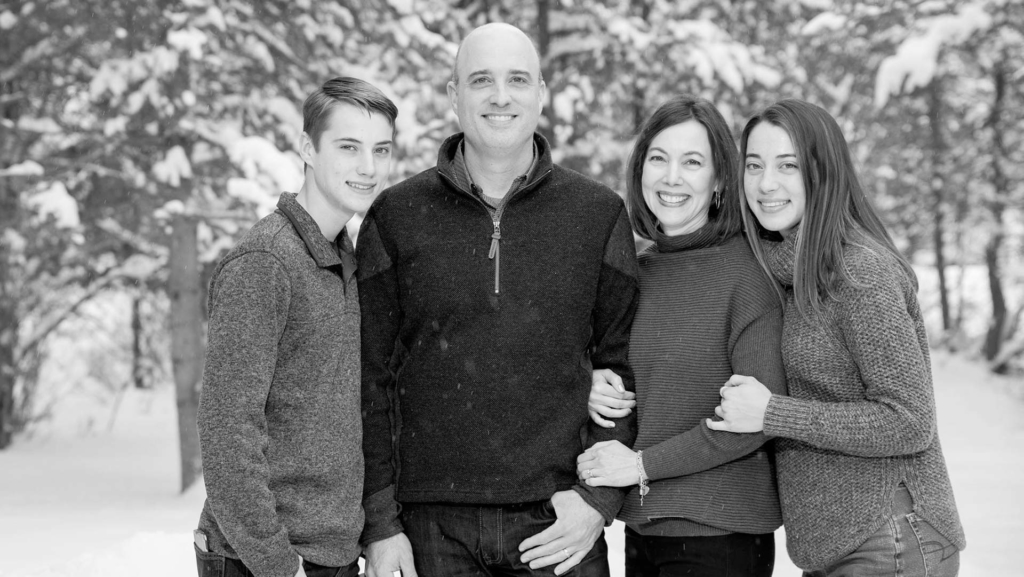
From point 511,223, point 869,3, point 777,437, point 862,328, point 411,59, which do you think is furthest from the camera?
point 869,3

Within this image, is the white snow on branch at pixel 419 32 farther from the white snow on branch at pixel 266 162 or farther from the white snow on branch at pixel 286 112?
the white snow on branch at pixel 266 162

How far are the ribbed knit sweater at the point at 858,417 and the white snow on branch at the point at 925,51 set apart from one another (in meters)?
4.84

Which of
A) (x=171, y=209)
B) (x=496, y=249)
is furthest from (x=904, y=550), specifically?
(x=171, y=209)

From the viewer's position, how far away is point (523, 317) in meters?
2.77

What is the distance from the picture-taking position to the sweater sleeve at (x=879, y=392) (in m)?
2.35

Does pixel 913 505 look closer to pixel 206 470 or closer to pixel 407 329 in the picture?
Answer: pixel 407 329

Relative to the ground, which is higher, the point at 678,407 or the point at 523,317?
the point at 523,317

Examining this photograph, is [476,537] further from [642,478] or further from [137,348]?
[137,348]

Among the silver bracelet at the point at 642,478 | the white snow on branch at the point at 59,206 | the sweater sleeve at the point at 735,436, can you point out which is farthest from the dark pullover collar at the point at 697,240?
the white snow on branch at the point at 59,206

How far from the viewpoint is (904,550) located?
235cm

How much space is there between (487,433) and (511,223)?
0.69m

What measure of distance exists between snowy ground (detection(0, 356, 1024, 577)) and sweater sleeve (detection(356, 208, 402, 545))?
7.01 ft

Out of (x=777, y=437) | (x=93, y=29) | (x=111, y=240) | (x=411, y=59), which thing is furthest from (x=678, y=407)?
(x=111, y=240)

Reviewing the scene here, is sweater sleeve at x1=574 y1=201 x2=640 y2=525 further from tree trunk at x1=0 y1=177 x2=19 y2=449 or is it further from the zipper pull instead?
tree trunk at x1=0 y1=177 x2=19 y2=449
